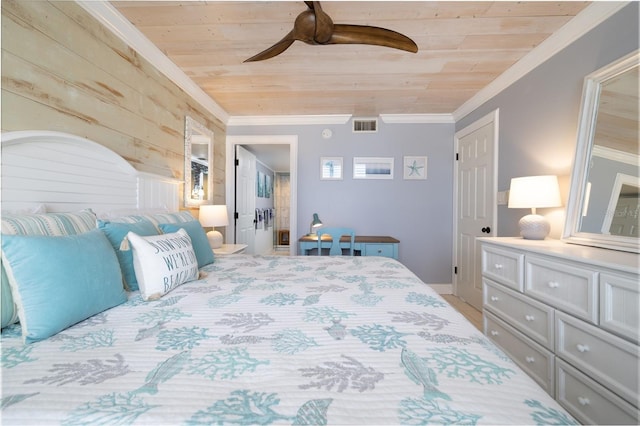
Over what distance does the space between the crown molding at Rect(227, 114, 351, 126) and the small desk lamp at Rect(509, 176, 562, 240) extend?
7.47ft

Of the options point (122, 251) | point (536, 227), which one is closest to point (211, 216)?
point (122, 251)

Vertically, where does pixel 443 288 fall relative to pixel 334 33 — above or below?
below

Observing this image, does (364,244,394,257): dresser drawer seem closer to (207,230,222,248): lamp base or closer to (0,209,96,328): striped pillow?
(207,230,222,248): lamp base

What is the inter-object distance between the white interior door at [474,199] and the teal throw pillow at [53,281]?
3.09m

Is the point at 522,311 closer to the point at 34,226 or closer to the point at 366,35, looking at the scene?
the point at 366,35

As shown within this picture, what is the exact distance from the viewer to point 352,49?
207 cm

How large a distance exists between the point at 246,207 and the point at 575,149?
3676 millimetres

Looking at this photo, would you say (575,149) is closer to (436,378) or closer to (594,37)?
(594,37)

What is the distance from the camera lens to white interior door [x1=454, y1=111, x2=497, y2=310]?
2725mm

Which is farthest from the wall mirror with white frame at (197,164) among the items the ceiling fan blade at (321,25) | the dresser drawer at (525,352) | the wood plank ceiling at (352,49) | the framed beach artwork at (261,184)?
the dresser drawer at (525,352)

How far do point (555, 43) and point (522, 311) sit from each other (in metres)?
1.95

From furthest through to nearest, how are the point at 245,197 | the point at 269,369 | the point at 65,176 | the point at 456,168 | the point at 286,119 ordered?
the point at 245,197 → the point at 286,119 → the point at 456,168 → the point at 65,176 → the point at 269,369

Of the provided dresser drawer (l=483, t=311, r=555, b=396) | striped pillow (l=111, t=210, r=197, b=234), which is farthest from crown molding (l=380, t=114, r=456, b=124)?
striped pillow (l=111, t=210, r=197, b=234)

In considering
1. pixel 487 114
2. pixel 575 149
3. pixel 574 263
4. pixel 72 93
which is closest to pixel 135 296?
pixel 72 93
